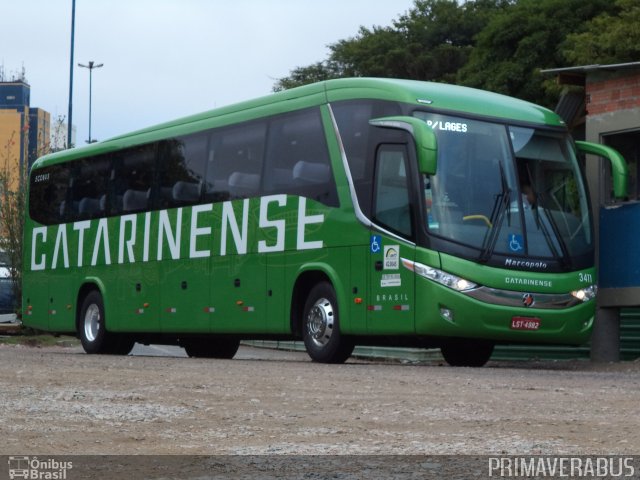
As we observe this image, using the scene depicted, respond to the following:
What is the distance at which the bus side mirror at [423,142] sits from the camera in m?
16.6

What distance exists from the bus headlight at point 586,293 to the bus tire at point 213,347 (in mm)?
7870

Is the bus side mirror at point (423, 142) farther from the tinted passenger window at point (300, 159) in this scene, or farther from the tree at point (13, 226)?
the tree at point (13, 226)

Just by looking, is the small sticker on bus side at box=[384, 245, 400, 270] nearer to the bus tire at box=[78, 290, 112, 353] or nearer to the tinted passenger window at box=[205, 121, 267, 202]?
the tinted passenger window at box=[205, 121, 267, 202]

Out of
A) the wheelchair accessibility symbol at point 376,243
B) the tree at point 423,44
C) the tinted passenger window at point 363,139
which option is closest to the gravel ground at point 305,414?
the wheelchair accessibility symbol at point 376,243

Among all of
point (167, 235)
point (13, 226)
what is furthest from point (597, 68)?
point (13, 226)

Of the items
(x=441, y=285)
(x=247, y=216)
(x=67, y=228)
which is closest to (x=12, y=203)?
(x=67, y=228)

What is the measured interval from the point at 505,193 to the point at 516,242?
0.59m

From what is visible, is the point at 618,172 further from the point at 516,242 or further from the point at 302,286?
the point at 302,286

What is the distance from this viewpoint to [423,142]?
16.6 meters

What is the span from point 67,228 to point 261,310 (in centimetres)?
632

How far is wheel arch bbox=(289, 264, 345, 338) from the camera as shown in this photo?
18531mm

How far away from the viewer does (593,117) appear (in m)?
22.5

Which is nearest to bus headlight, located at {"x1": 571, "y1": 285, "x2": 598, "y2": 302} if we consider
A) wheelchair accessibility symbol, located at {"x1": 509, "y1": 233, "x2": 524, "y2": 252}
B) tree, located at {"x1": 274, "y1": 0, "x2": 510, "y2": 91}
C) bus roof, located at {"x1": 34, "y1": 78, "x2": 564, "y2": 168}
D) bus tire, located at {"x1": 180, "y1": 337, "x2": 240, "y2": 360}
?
wheelchair accessibility symbol, located at {"x1": 509, "y1": 233, "x2": 524, "y2": 252}

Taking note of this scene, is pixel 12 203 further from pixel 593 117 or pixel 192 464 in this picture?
pixel 192 464
